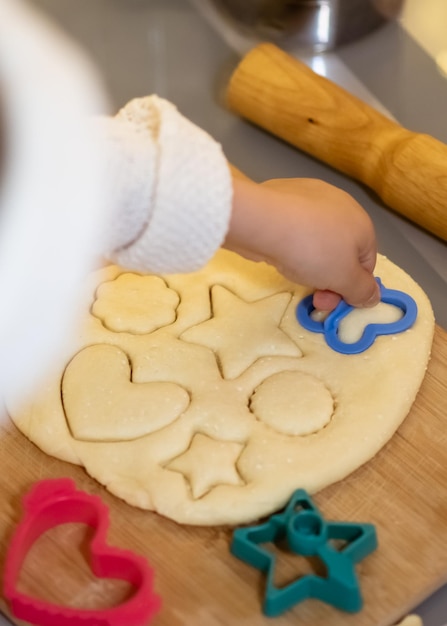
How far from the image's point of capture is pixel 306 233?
748 millimetres

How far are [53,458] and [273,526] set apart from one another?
22 cm

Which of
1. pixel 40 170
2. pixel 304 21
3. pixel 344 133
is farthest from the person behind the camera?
pixel 304 21

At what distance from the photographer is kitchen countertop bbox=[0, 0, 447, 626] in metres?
1.20

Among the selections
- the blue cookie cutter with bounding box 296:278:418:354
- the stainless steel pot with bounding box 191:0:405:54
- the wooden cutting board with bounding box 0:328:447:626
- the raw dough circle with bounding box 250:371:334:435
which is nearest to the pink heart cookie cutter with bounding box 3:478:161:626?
the wooden cutting board with bounding box 0:328:447:626

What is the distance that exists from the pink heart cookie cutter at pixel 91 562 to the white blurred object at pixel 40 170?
19 cm

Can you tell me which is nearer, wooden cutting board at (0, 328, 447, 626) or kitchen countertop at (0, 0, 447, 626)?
wooden cutting board at (0, 328, 447, 626)

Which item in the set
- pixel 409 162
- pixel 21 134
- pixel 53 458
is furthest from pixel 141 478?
pixel 409 162

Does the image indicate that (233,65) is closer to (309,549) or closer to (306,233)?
(306,233)

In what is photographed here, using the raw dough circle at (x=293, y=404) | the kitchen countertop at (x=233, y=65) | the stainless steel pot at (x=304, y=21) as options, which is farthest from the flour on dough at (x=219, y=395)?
the stainless steel pot at (x=304, y=21)

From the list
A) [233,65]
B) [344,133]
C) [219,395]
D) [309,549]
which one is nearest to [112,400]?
[219,395]

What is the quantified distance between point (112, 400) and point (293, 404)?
171mm

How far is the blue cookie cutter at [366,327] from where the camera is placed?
88 centimetres

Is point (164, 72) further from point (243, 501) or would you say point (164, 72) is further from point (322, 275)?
point (243, 501)

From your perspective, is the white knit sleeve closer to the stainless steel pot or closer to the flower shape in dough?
the flower shape in dough
